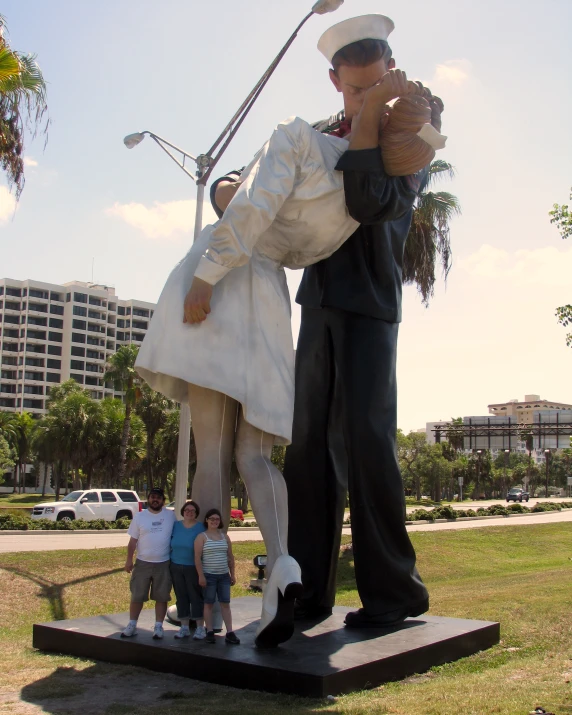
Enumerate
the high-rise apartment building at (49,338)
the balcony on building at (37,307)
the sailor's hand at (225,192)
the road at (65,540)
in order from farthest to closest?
the balcony on building at (37,307), the high-rise apartment building at (49,338), the road at (65,540), the sailor's hand at (225,192)

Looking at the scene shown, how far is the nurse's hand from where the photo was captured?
445 centimetres

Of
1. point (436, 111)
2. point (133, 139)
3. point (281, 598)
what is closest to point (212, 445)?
point (281, 598)

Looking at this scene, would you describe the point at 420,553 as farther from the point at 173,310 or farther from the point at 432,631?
the point at 173,310

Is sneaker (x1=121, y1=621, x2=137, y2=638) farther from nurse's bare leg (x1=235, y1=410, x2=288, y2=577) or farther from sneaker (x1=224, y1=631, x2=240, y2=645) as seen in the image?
nurse's bare leg (x1=235, y1=410, x2=288, y2=577)

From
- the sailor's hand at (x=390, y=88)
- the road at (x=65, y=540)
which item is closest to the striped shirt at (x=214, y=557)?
the sailor's hand at (x=390, y=88)

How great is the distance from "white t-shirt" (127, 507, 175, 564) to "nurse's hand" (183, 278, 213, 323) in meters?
1.21

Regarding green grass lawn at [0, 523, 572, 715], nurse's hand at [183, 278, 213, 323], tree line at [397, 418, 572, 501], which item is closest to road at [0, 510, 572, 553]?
green grass lawn at [0, 523, 572, 715]

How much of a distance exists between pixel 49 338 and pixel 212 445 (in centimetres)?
10288

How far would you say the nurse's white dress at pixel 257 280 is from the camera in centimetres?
443

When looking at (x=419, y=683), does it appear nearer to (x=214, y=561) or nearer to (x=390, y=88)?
(x=214, y=561)

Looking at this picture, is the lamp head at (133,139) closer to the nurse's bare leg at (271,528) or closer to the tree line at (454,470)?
the nurse's bare leg at (271,528)

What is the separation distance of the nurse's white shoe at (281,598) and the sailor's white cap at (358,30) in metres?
3.25

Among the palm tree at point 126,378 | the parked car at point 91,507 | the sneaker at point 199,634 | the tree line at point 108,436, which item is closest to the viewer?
the sneaker at point 199,634

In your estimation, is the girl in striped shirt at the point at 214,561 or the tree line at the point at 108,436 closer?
the girl in striped shirt at the point at 214,561
